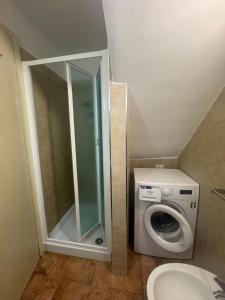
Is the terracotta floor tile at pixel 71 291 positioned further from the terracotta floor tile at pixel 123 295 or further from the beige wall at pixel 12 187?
the beige wall at pixel 12 187

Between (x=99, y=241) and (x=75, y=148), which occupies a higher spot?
(x=75, y=148)

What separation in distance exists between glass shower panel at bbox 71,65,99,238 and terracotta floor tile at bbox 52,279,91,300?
0.40 meters

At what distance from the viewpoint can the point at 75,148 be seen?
1.46 m

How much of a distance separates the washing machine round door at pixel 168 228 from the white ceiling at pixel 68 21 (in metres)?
1.99

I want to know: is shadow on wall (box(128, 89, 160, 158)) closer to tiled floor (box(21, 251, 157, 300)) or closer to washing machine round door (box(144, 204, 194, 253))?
washing machine round door (box(144, 204, 194, 253))

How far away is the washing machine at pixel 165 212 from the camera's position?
1.35m

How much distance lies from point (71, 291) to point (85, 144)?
51.0 inches

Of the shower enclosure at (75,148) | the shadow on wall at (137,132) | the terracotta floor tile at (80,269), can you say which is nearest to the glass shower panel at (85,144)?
the shower enclosure at (75,148)

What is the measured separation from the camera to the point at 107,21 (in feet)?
2.66

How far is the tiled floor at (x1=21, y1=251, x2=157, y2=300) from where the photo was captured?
124 centimetres

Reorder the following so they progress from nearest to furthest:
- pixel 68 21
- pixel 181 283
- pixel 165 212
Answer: pixel 181 283, pixel 165 212, pixel 68 21

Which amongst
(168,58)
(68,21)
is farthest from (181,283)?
(68,21)

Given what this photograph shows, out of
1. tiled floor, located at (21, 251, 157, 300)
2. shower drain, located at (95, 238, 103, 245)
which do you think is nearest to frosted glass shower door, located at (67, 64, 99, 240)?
shower drain, located at (95, 238, 103, 245)

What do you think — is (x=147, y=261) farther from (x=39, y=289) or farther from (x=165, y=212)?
(x=39, y=289)
